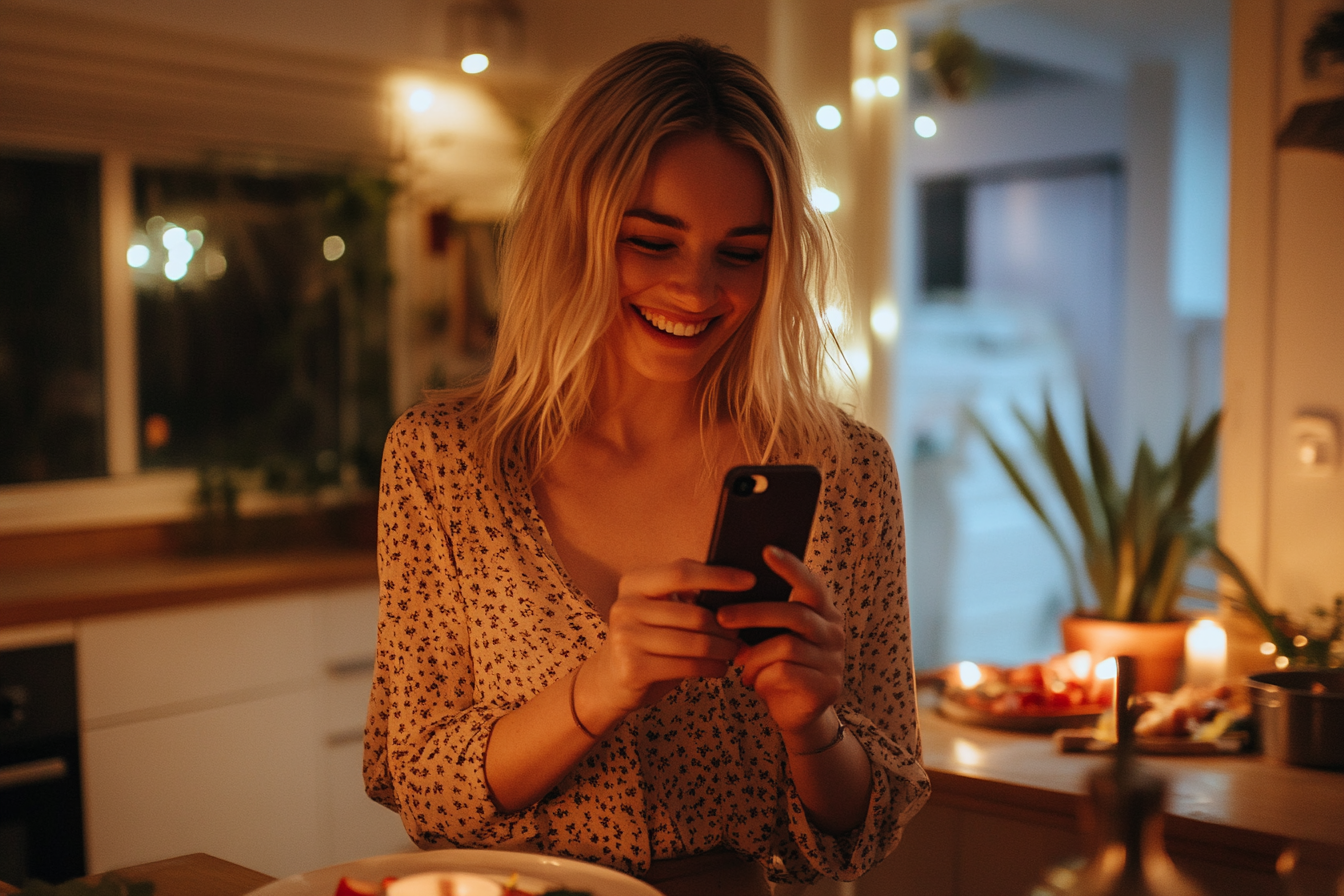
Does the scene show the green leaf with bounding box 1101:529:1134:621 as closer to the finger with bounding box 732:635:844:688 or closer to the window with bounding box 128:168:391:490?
the finger with bounding box 732:635:844:688

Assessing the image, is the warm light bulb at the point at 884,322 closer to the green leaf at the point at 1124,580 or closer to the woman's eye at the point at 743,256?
the green leaf at the point at 1124,580

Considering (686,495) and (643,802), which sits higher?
(686,495)

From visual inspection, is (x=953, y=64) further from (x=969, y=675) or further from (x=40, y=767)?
(x=40, y=767)

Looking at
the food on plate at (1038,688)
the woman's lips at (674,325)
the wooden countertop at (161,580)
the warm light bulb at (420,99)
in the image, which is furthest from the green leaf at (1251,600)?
the warm light bulb at (420,99)

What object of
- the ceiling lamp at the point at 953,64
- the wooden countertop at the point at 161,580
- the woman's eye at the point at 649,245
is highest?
the ceiling lamp at the point at 953,64

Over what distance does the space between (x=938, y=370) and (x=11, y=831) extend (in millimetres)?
2883

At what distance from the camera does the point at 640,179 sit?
1067 mm

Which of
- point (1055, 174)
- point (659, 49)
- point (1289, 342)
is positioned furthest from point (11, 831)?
point (1055, 174)

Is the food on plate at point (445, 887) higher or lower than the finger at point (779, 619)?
lower

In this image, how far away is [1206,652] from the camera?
6.42 feet

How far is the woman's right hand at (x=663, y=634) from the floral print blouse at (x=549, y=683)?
0.58 feet

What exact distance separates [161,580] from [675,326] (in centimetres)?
169

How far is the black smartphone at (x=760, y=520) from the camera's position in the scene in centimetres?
79

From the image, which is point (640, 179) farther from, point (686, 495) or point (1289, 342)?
point (1289, 342)
